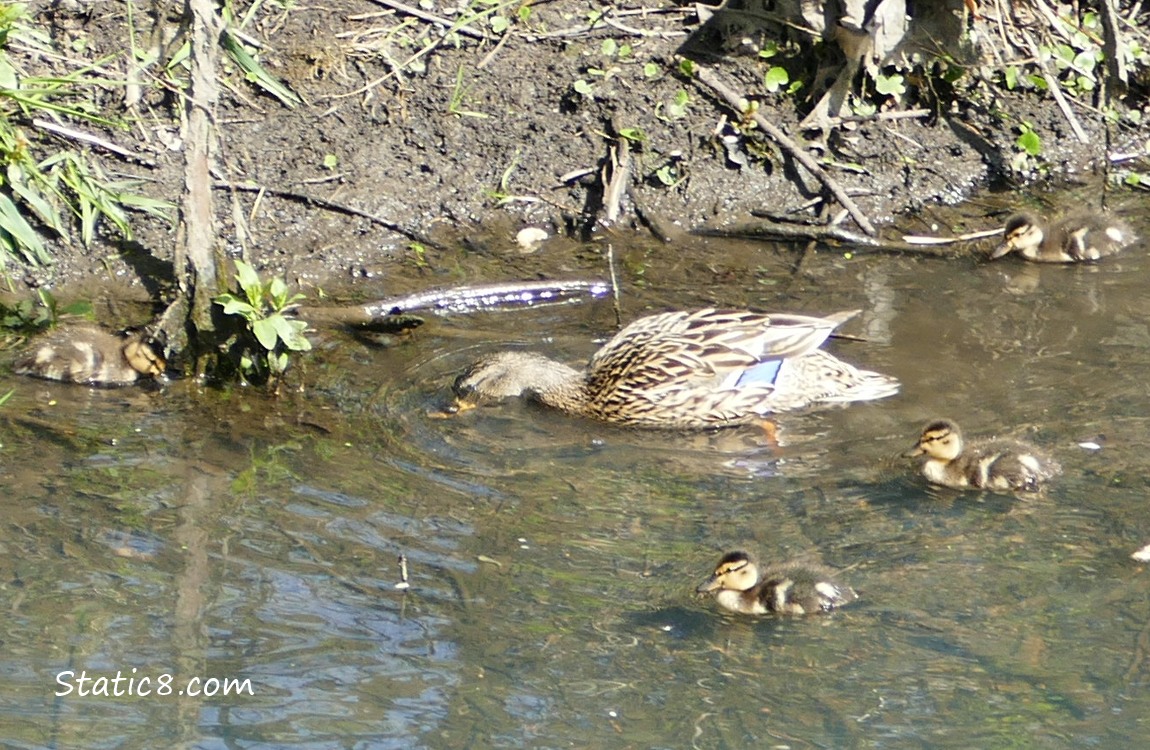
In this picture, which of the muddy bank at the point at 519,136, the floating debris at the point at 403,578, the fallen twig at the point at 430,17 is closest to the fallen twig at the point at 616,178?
the muddy bank at the point at 519,136

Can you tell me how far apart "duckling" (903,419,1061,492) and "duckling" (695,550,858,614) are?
88 cm

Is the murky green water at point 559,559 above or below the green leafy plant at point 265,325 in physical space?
below

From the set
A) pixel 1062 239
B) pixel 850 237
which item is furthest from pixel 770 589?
pixel 1062 239

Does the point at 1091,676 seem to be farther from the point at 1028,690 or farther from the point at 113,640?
the point at 113,640

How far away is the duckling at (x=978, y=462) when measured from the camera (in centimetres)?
525

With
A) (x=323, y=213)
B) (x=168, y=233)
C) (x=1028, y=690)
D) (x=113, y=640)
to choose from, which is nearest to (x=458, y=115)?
(x=323, y=213)

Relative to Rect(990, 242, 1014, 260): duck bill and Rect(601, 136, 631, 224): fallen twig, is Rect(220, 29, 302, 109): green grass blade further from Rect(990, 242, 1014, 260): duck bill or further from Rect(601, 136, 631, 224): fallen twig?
Rect(990, 242, 1014, 260): duck bill

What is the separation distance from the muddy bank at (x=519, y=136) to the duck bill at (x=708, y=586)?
10.4 feet

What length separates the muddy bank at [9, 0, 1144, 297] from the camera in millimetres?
7531

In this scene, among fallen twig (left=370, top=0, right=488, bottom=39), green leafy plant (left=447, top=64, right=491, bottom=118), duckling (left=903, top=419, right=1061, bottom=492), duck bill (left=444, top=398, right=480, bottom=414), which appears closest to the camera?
duckling (left=903, top=419, right=1061, bottom=492)

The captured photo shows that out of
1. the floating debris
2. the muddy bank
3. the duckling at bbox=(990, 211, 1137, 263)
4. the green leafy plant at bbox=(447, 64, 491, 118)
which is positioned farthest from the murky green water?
the green leafy plant at bbox=(447, 64, 491, 118)

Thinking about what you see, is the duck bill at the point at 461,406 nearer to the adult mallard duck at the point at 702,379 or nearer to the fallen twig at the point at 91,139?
the adult mallard duck at the point at 702,379

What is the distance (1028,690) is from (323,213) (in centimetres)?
449

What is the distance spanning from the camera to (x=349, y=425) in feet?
19.4
